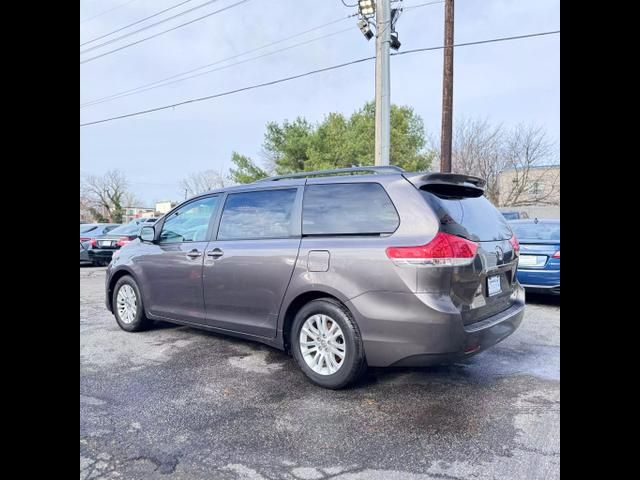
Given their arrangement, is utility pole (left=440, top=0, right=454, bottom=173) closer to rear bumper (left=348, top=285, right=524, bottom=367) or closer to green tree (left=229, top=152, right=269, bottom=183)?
rear bumper (left=348, top=285, right=524, bottom=367)

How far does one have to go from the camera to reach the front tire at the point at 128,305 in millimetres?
5008

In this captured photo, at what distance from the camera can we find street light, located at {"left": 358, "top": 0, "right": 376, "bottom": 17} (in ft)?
34.9

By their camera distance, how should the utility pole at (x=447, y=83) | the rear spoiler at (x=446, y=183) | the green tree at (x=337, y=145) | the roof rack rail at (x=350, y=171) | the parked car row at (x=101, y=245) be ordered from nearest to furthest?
the rear spoiler at (x=446, y=183), the roof rack rail at (x=350, y=171), the utility pole at (x=447, y=83), the parked car row at (x=101, y=245), the green tree at (x=337, y=145)

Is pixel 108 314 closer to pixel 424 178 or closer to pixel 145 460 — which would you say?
pixel 145 460

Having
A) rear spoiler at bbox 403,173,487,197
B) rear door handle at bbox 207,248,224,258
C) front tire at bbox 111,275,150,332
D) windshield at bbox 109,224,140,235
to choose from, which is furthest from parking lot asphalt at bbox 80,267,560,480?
windshield at bbox 109,224,140,235

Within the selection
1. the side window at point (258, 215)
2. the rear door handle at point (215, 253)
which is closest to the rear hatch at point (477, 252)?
the side window at point (258, 215)

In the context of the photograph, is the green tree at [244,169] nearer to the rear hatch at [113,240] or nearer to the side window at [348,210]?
the rear hatch at [113,240]

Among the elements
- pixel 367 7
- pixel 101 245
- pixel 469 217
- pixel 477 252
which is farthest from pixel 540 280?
pixel 101 245

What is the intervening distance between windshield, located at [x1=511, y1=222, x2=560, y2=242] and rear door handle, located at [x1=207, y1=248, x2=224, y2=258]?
4879 mm

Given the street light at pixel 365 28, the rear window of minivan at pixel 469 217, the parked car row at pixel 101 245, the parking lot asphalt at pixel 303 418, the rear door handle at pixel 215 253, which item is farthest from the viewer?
the parked car row at pixel 101 245

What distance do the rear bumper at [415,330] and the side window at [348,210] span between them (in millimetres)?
538

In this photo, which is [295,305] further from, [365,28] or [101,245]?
[101,245]

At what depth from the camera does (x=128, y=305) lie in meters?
5.16
